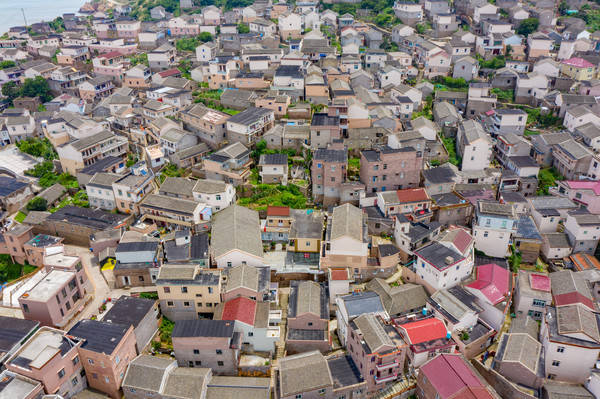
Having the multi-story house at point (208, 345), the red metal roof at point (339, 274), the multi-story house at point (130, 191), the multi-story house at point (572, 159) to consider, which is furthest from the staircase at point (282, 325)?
the multi-story house at point (572, 159)

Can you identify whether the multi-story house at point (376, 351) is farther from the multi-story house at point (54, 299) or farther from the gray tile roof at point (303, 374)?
the multi-story house at point (54, 299)

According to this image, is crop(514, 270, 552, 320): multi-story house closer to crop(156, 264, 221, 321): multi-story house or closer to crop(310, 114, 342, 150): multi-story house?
crop(310, 114, 342, 150): multi-story house

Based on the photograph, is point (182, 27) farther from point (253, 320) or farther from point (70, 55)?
point (253, 320)

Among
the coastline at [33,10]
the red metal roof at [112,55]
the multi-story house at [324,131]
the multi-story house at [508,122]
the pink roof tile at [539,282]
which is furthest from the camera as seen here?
Result: the coastline at [33,10]

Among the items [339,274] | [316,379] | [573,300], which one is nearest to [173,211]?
[339,274]

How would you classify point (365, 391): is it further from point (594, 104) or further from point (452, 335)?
point (594, 104)
